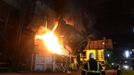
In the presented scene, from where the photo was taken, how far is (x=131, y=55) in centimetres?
4691

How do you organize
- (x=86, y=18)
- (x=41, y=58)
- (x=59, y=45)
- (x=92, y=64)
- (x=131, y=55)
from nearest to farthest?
(x=92, y=64)
(x=41, y=58)
(x=59, y=45)
(x=86, y=18)
(x=131, y=55)

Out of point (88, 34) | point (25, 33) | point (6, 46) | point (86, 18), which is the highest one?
point (86, 18)

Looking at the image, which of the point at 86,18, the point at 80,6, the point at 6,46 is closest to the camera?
the point at 6,46

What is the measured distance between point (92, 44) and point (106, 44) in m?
2.06

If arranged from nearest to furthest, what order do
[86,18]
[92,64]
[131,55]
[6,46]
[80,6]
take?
1. [92,64]
2. [6,46]
3. [80,6]
4. [86,18]
5. [131,55]

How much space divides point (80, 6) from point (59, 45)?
281 inches

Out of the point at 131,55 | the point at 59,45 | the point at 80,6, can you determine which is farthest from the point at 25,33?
the point at 131,55

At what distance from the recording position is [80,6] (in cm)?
2625

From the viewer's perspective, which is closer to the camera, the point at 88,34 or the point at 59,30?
the point at 59,30

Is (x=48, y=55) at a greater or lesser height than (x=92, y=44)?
lesser

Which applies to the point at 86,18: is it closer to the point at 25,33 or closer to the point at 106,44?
the point at 106,44

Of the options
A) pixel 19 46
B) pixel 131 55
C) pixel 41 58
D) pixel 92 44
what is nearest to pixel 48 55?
pixel 41 58

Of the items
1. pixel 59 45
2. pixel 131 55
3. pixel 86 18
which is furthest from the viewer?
pixel 131 55

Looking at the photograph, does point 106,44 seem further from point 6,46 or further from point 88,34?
point 6,46
